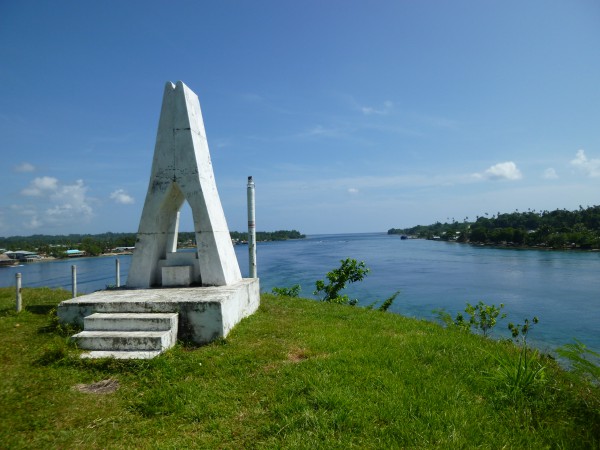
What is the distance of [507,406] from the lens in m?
3.63

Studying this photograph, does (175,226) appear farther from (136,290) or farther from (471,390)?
(471,390)

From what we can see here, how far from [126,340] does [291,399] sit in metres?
2.74

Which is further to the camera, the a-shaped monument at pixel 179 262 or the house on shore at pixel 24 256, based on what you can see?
the house on shore at pixel 24 256

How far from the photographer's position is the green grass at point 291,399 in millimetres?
3172

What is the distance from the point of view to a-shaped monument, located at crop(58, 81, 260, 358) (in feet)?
18.7

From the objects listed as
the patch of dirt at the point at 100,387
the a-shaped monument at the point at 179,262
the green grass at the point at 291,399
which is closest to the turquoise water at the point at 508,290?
the green grass at the point at 291,399

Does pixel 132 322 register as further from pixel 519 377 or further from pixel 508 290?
pixel 508 290

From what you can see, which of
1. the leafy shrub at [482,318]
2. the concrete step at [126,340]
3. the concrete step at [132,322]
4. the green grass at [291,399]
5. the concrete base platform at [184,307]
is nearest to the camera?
the green grass at [291,399]

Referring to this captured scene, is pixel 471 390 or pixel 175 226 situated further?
pixel 175 226

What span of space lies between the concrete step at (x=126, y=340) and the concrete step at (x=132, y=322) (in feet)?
0.36

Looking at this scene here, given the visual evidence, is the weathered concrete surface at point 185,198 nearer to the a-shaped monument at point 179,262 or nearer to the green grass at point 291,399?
the a-shaped monument at point 179,262

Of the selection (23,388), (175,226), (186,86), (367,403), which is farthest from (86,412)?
(186,86)

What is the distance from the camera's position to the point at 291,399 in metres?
3.75

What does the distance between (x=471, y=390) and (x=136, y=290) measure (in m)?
5.88
